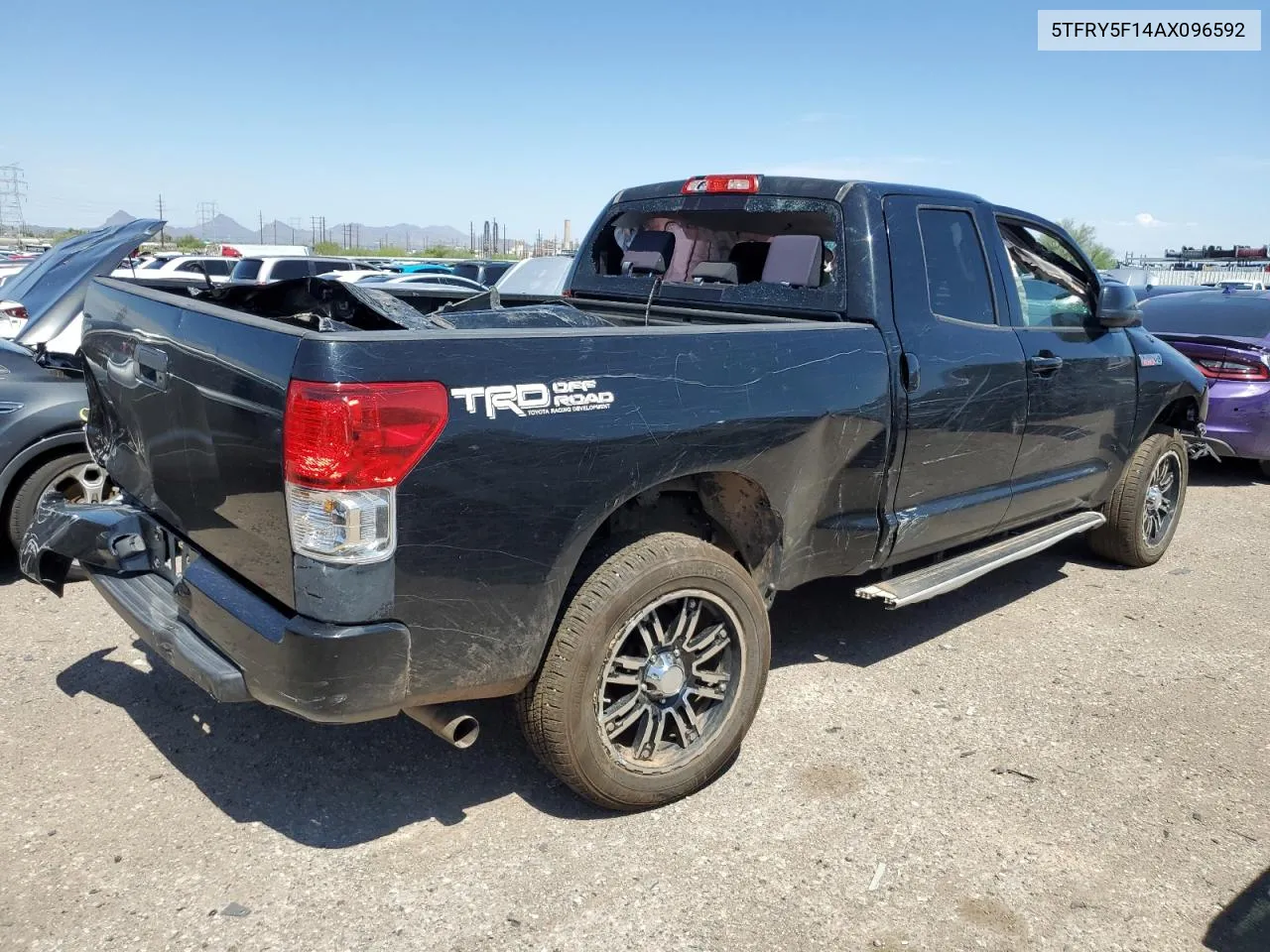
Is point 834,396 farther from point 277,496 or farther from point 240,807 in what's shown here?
point 240,807

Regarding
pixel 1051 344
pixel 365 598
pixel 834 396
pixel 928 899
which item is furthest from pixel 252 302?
pixel 1051 344

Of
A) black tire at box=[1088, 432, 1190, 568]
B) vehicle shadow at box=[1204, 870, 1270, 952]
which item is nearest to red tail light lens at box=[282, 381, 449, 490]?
vehicle shadow at box=[1204, 870, 1270, 952]

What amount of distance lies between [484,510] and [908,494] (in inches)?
78.9

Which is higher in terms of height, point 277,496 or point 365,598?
point 277,496

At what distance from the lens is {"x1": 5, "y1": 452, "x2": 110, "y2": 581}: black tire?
4.96 metres

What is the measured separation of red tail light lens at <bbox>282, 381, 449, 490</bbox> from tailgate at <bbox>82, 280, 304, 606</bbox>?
0.07m

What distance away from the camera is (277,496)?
8.21 ft

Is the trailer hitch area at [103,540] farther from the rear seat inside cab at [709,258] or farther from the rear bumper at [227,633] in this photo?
the rear seat inside cab at [709,258]

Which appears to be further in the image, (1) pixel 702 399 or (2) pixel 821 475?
(2) pixel 821 475

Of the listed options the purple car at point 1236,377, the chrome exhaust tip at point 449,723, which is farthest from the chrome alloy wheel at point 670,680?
the purple car at point 1236,377

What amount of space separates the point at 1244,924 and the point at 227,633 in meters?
2.95

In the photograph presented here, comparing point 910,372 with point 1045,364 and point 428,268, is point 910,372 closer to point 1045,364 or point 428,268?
point 1045,364

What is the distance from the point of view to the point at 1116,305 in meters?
4.79

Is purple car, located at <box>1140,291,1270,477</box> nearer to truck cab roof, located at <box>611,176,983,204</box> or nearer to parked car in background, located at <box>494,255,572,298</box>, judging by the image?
truck cab roof, located at <box>611,176,983,204</box>
